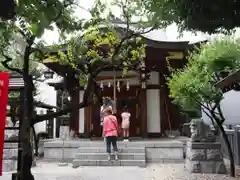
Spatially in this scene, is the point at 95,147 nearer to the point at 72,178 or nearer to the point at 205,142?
the point at 72,178

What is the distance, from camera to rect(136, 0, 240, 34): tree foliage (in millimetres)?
3223

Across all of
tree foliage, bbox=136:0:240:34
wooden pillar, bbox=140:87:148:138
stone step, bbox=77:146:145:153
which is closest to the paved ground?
stone step, bbox=77:146:145:153

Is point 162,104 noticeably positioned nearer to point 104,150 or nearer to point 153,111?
point 153,111

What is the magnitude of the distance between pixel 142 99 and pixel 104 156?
4151 millimetres

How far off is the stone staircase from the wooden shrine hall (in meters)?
2.62

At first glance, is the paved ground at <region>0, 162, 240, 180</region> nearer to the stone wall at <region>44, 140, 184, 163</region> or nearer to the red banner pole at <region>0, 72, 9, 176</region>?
the stone wall at <region>44, 140, 184, 163</region>

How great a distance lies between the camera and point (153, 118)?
1277cm

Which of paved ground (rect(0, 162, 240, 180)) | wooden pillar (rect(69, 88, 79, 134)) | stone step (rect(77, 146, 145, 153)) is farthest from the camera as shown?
wooden pillar (rect(69, 88, 79, 134))

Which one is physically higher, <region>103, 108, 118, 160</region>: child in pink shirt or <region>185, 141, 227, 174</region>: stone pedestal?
<region>103, 108, 118, 160</region>: child in pink shirt

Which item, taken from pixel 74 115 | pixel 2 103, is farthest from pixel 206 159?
pixel 74 115

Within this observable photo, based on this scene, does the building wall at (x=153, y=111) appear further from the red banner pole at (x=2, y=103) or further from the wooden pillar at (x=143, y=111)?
the red banner pole at (x=2, y=103)

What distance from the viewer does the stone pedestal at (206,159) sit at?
305 inches

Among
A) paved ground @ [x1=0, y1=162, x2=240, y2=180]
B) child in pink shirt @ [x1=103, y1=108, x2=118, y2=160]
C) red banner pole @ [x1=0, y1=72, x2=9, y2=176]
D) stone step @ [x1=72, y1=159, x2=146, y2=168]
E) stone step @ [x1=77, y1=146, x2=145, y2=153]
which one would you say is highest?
red banner pole @ [x1=0, y1=72, x2=9, y2=176]

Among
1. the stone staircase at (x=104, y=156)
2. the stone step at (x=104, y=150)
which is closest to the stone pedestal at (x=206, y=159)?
the stone staircase at (x=104, y=156)
